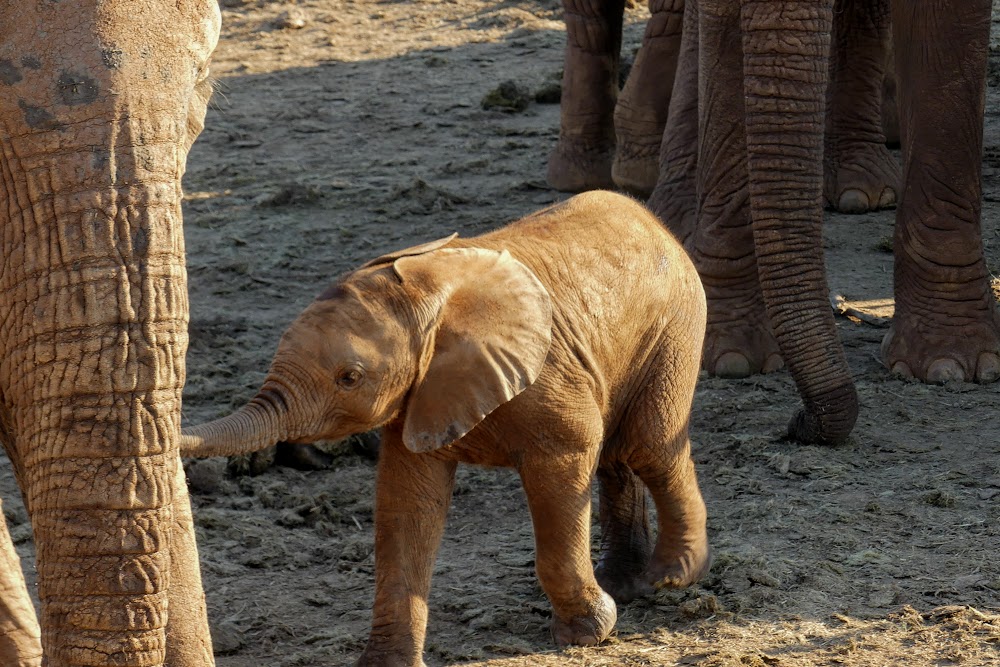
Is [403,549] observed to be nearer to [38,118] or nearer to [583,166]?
[38,118]

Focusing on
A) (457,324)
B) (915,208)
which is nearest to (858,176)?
(915,208)

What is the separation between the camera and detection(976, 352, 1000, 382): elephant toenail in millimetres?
4961

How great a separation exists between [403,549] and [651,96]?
364cm

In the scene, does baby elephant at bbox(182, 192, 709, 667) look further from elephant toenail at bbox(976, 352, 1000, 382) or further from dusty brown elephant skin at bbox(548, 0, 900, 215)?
dusty brown elephant skin at bbox(548, 0, 900, 215)

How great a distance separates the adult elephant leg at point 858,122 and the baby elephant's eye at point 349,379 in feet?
13.0

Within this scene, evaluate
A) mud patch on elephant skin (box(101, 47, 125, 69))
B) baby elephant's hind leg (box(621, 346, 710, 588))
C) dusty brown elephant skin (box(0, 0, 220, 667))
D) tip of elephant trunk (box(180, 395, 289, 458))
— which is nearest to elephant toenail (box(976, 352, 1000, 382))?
baby elephant's hind leg (box(621, 346, 710, 588))

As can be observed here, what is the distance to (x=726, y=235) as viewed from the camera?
5152mm

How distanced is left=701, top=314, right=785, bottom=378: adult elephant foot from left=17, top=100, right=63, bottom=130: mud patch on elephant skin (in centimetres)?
320

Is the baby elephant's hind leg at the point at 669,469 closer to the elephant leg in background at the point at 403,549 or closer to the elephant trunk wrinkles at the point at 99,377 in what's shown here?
the elephant leg in background at the point at 403,549

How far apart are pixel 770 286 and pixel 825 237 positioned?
2.17 metres

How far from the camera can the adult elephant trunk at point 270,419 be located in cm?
290

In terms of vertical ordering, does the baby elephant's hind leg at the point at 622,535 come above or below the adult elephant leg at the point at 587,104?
below

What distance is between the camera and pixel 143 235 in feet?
7.16

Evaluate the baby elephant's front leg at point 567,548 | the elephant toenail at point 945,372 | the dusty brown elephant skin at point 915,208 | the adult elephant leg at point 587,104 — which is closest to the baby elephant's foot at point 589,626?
the baby elephant's front leg at point 567,548
